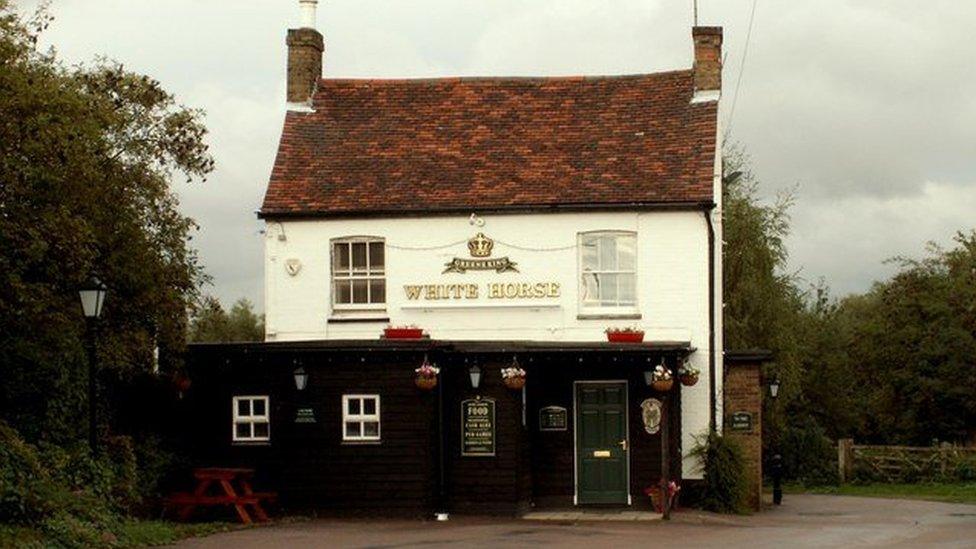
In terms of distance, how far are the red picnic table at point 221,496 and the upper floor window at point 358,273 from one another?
5487 mm

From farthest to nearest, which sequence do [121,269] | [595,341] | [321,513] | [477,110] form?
[477,110] → [595,341] → [321,513] → [121,269]

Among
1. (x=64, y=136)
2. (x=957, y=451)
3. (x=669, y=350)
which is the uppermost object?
(x=64, y=136)

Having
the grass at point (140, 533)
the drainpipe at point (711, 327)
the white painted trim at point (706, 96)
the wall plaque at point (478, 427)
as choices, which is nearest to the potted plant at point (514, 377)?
the wall plaque at point (478, 427)

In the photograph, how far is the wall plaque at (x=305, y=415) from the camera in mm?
27225

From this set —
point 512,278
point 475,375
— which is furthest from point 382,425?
point 512,278

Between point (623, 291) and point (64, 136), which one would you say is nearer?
point (64, 136)

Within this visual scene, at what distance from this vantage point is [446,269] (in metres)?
30.3

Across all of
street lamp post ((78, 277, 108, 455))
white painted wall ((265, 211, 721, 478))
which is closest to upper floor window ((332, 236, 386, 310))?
white painted wall ((265, 211, 721, 478))

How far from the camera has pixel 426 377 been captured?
26.4 m

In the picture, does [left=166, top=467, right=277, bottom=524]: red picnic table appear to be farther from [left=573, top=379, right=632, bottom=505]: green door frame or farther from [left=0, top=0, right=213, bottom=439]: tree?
[left=573, top=379, right=632, bottom=505]: green door frame

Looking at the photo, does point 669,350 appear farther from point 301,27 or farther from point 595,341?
point 301,27

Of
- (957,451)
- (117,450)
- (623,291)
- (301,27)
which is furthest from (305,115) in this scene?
(957,451)

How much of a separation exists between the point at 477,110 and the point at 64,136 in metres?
13.3

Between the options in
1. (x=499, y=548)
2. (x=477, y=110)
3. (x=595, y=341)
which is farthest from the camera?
(x=477, y=110)
